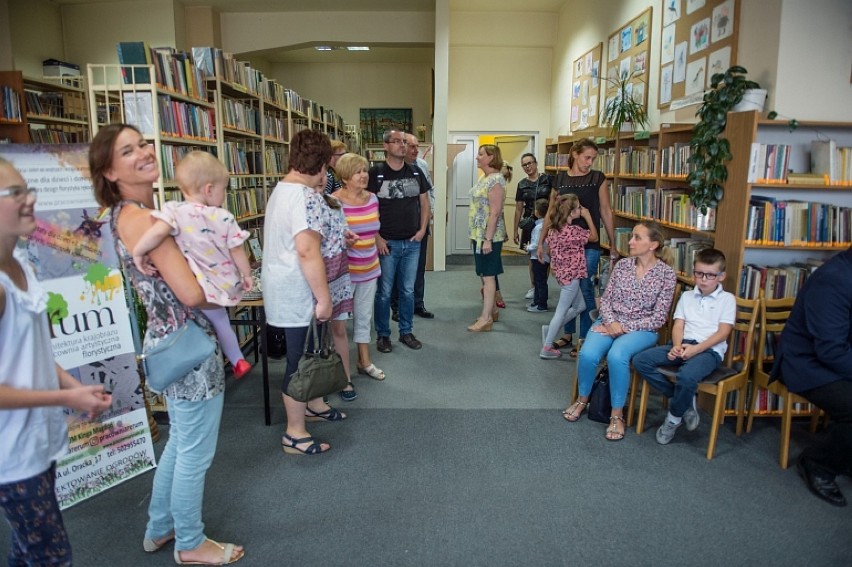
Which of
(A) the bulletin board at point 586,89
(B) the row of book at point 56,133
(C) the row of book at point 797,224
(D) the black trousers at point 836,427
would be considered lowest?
(D) the black trousers at point 836,427

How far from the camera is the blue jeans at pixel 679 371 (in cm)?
298

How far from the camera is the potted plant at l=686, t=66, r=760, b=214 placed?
3.45 metres

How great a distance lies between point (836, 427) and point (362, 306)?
269cm

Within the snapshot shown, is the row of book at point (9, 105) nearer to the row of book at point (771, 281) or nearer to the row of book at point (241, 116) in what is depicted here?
the row of book at point (241, 116)

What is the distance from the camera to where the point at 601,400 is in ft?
11.1

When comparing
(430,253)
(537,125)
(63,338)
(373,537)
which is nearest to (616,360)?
(373,537)

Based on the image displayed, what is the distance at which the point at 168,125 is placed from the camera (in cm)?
374

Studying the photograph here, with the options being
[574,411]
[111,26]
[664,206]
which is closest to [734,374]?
[574,411]

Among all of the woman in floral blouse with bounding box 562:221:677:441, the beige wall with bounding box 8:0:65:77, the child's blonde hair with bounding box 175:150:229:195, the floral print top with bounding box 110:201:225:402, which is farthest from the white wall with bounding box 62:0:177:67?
the floral print top with bounding box 110:201:225:402

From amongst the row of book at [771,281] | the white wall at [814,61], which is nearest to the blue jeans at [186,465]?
the row of book at [771,281]

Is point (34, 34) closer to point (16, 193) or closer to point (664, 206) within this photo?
point (664, 206)

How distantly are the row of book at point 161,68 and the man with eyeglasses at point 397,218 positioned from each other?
1450mm

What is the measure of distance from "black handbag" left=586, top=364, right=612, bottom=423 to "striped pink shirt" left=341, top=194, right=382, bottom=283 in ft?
5.17

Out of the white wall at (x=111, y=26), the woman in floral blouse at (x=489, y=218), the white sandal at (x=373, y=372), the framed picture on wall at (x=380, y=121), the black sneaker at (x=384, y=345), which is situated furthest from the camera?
the framed picture on wall at (x=380, y=121)
